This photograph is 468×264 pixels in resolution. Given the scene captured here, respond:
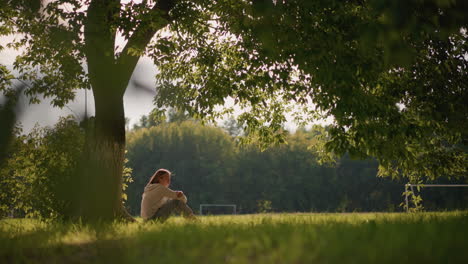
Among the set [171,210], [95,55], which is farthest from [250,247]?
[171,210]

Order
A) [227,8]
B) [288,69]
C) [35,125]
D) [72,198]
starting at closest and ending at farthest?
[35,125] < [72,198] < [288,69] < [227,8]

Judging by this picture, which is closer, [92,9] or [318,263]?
[318,263]

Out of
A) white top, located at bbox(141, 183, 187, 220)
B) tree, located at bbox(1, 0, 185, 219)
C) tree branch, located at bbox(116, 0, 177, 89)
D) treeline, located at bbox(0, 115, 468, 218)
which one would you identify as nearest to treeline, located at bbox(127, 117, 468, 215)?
treeline, located at bbox(0, 115, 468, 218)

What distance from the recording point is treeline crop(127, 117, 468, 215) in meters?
62.8

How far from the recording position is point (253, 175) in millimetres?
65750

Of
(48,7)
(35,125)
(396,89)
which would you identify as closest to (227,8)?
(396,89)

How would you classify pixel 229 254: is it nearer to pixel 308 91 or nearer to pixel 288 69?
pixel 288 69

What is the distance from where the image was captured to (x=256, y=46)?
900cm

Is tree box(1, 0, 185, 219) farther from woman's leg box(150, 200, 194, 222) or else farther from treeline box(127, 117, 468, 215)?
treeline box(127, 117, 468, 215)

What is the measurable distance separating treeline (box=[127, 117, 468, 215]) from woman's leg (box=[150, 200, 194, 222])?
53.9 m

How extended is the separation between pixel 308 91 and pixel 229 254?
6.14 meters

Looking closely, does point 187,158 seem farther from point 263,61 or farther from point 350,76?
point 350,76

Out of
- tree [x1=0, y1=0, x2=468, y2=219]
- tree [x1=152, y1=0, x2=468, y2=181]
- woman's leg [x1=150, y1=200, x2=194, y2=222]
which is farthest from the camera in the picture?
woman's leg [x1=150, y1=200, x2=194, y2=222]

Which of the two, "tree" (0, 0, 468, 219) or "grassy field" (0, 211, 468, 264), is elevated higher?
"tree" (0, 0, 468, 219)
